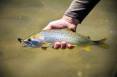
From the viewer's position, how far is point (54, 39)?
2.21 m

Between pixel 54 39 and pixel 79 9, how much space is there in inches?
8.3

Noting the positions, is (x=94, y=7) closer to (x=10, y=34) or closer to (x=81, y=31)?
(x=81, y=31)

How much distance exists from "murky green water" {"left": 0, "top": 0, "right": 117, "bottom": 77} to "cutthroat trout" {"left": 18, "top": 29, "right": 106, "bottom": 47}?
0.12ft

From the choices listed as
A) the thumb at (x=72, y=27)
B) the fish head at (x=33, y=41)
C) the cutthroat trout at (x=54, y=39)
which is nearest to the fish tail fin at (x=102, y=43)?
the cutthroat trout at (x=54, y=39)

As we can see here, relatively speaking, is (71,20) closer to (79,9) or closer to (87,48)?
(79,9)

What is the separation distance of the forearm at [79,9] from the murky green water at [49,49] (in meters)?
0.04

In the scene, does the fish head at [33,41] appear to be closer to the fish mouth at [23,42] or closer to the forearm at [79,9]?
the fish mouth at [23,42]

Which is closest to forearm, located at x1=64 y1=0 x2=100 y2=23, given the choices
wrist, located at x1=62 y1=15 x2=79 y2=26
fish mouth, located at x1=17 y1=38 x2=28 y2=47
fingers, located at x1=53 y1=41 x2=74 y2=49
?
wrist, located at x1=62 y1=15 x2=79 y2=26

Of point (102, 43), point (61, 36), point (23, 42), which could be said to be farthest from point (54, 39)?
point (102, 43)

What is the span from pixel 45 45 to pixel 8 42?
0.20 meters

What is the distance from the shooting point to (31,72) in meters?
2.27

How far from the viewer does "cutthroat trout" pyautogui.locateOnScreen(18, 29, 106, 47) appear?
2191 millimetres

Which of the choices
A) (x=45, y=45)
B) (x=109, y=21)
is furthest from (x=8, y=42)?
(x=109, y=21)

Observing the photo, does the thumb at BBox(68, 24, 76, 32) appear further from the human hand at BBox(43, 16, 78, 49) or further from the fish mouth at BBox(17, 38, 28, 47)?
the fish mouth at BBox(17, 38, 28, 47)
